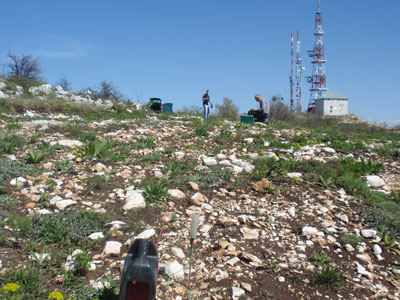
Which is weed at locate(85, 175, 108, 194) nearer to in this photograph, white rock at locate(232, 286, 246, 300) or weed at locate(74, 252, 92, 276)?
weed at locate(74, 252, 92, 276)

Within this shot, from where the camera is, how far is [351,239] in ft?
10.7

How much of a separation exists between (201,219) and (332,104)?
5946 centimetres

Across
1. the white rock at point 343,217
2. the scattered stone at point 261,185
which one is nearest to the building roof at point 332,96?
the scattered stone at point 261,185

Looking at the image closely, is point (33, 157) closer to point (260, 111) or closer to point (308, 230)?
point (308, 230)

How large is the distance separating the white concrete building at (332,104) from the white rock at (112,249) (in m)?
58.2

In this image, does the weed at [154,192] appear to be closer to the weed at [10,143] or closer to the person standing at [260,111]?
the weed at [10,143]

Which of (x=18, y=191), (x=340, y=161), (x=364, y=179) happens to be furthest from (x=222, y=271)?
(x=340, y=161)

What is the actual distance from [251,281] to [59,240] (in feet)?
5.69

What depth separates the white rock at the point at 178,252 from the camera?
2866mm

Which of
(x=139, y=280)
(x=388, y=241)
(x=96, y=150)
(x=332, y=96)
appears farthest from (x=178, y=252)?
(x=332, y=96)

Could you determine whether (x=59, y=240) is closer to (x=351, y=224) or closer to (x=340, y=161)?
(x=351, y=224)

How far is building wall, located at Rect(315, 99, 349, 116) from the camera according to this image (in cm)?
5675

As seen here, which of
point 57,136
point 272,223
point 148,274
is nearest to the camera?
point 148,274

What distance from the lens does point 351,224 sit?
367 cm
